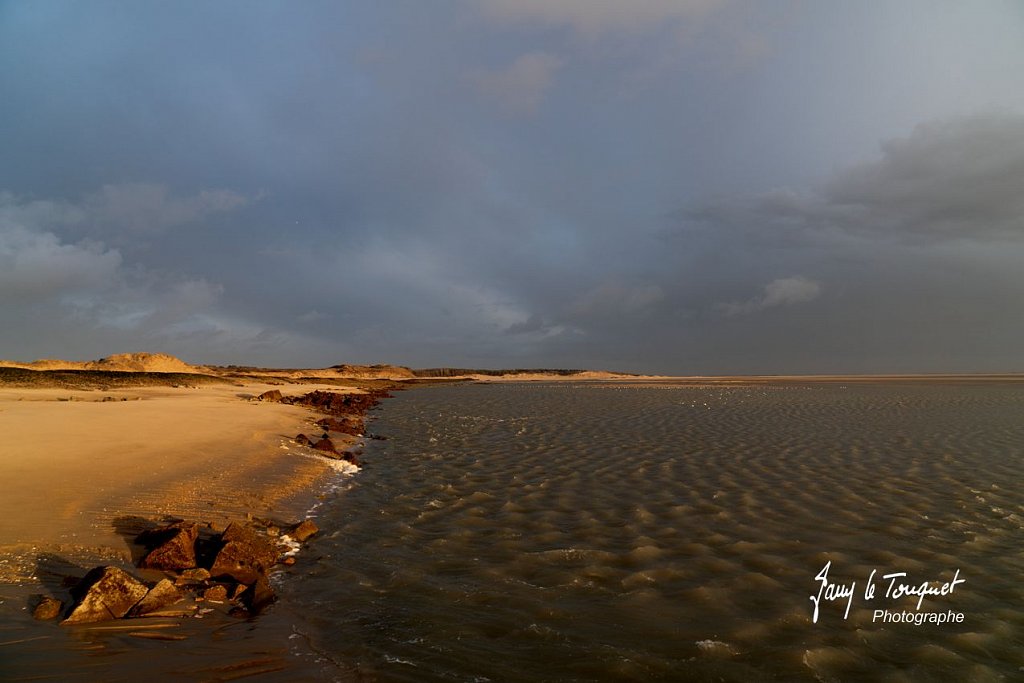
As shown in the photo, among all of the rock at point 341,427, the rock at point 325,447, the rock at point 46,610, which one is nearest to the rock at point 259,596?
the rock at point 46,610

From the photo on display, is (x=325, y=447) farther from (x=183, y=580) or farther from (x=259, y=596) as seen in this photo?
(x=259, y=596)

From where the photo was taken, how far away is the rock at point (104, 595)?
18.0 ft

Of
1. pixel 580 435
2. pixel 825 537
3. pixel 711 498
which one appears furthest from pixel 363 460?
pixel 825 537

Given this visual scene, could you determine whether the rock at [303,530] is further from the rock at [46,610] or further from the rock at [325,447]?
the rock at [325,447]

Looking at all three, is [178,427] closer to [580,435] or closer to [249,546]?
[249,546]

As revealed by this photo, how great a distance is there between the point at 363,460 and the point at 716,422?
56.5ft

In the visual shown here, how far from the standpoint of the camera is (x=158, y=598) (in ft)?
19.6

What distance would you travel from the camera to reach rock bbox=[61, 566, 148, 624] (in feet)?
18.0

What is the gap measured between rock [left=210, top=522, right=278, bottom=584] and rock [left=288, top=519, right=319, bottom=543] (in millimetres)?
865

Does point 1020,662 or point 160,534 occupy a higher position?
point 160,534

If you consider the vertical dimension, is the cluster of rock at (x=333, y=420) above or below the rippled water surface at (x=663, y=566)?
above

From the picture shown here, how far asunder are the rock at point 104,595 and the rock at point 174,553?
96cm

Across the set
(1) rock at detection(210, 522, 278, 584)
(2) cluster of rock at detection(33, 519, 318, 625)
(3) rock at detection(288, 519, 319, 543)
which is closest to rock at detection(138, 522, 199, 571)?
(2) cluster of rock at detection(33, 519, 318, 625)

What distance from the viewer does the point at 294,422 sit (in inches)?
920
